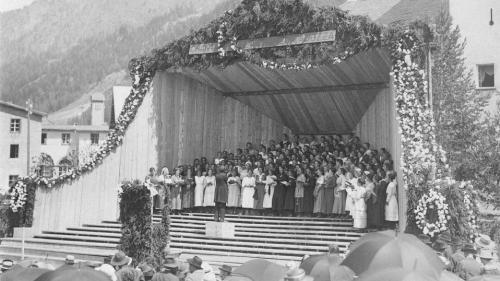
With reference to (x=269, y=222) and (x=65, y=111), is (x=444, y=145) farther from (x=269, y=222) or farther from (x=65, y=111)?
(x=65, y=111)

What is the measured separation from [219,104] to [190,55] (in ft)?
11.2

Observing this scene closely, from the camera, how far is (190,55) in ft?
61.0

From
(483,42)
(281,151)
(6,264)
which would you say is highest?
(483,42)

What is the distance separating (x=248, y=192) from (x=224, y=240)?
2.46 metres

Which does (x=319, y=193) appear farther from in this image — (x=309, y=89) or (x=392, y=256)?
(x=392, y=256)

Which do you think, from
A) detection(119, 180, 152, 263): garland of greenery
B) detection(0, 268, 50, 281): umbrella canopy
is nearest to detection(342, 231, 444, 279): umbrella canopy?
detection(0, 268, 50, 281): umbrella canopy

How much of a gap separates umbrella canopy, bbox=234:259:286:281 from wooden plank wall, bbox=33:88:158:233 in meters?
12.8

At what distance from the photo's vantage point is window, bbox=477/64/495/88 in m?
26.2

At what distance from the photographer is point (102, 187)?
735 inches

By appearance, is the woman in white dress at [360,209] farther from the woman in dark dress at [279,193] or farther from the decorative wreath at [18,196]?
the decorative wreath at [18,196]

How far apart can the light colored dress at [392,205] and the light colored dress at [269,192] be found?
379 centimetres

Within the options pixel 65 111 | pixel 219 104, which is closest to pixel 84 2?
pixel 65 111

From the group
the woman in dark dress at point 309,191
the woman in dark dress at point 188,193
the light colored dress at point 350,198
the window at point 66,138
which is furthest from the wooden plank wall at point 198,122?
the window at point 66,138

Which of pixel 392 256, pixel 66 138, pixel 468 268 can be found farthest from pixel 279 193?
pixel 66 138
